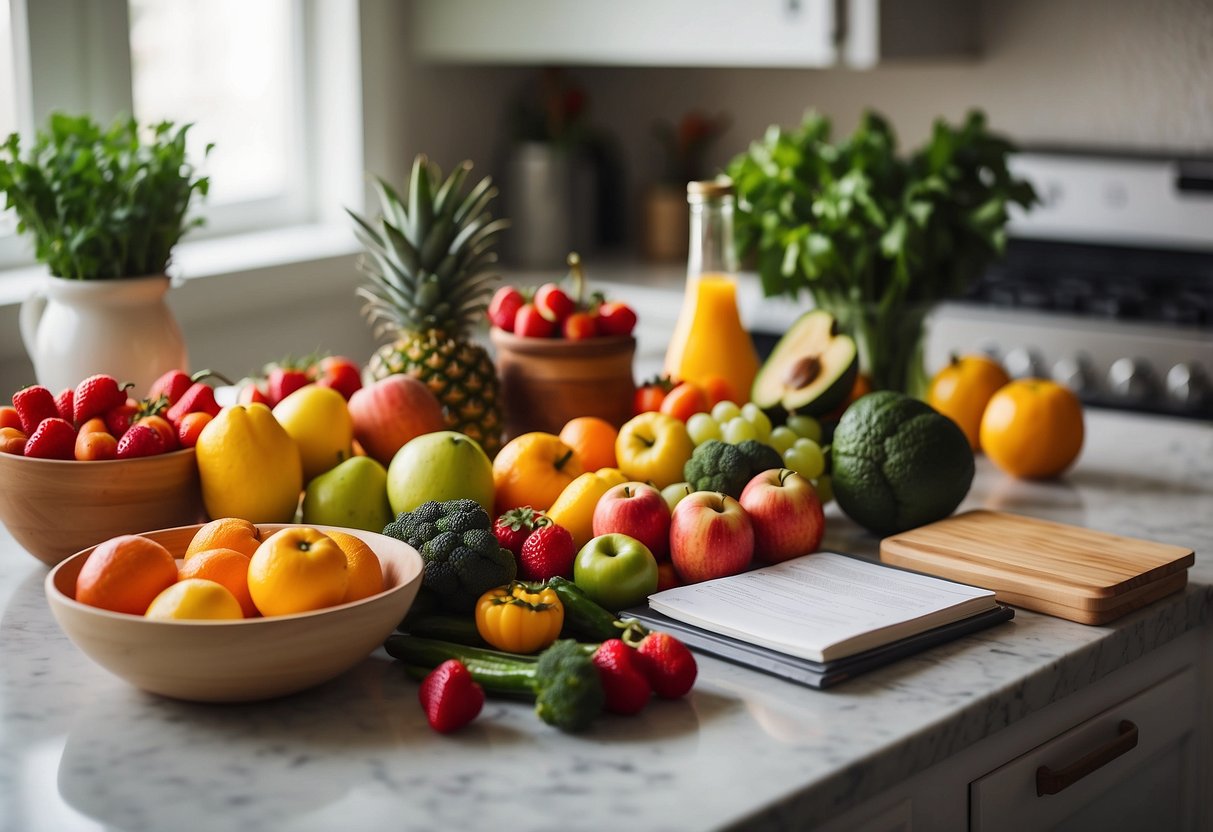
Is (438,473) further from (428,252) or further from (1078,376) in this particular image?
(1078,376)

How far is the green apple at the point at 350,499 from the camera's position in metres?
1.32

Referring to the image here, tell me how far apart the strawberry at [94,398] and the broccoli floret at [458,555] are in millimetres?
351

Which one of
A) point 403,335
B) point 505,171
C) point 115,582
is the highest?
point 505,171

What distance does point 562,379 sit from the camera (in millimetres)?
1603

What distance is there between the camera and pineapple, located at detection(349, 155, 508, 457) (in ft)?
5.12

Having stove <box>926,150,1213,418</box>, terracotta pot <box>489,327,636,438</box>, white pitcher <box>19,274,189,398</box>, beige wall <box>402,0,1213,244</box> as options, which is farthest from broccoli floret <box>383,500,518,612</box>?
beige wall <box>402,0,1213,244</box>

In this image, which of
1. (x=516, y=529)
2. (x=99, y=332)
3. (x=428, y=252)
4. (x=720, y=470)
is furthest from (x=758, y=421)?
(x=99, y=332)

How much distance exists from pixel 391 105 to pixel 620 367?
1.86m

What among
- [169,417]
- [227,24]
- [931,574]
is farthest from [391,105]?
[931,574]

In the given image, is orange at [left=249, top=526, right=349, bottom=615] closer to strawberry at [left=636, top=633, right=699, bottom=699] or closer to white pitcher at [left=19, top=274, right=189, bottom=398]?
strawberry at [left=636, top=633, right=699, bottom=699]

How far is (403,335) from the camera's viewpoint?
5.38ft

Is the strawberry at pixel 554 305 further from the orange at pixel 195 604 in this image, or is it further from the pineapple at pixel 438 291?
the orange at pixel 195 604

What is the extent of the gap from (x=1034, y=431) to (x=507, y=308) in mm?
663

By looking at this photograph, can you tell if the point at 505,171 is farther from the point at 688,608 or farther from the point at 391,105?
the point at 688,608
